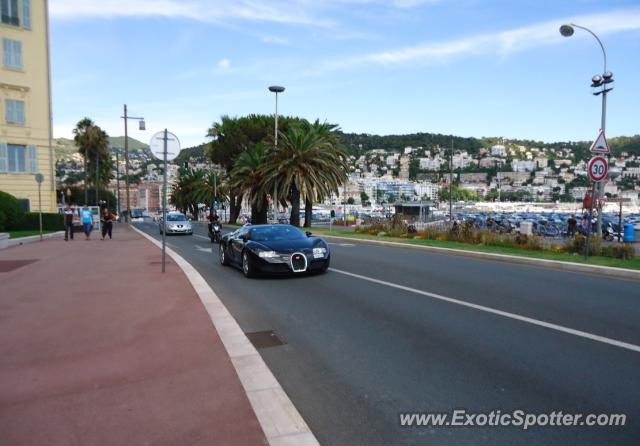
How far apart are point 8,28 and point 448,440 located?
40.4 m

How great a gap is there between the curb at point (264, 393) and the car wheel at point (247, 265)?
3.99 meters

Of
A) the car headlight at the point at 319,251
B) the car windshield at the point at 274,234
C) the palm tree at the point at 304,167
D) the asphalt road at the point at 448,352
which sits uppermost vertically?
the palm tree at the point at 304,167

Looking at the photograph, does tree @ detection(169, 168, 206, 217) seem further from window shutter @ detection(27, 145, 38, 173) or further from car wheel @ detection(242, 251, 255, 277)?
car wheel @ detection(242, 251, 255, 277)

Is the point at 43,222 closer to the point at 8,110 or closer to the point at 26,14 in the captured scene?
the point at 8,110

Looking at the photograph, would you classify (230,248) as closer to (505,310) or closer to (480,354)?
(505,310)

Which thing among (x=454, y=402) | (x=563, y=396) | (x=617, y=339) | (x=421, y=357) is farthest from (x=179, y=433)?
(x=617, y=339)

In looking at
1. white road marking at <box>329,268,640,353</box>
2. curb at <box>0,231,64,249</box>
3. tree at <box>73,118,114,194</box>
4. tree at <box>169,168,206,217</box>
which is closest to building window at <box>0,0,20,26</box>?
curb at <box>0,231,64,249</box>

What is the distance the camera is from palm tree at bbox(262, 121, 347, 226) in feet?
112

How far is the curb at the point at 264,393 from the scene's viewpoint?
310cm

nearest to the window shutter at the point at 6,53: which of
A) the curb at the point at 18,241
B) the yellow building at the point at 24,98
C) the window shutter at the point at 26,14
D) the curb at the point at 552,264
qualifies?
the yellow building at the point at 24,98

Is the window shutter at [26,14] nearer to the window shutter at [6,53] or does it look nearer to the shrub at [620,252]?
the window shutter at [6,53]

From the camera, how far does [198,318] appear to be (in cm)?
631

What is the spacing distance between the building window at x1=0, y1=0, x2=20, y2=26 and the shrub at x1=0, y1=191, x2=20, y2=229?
571 inches

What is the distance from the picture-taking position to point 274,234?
11.1 meters
